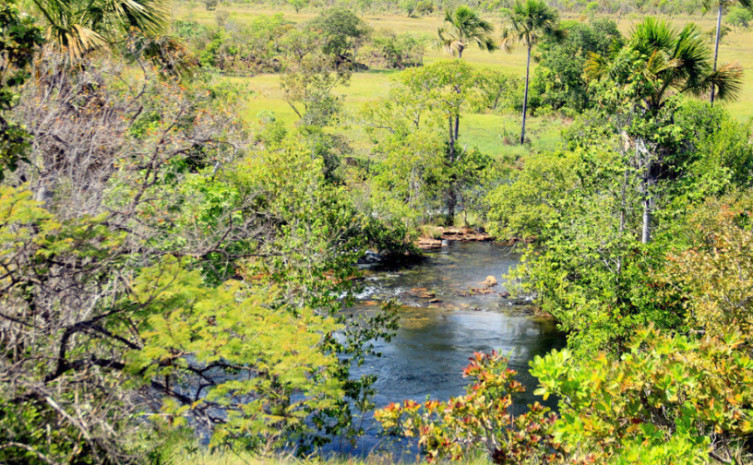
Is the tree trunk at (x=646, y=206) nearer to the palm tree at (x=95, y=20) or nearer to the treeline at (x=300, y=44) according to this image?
the palm tree at (x=95, y=20)

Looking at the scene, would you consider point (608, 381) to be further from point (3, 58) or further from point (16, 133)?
point (3, 58)

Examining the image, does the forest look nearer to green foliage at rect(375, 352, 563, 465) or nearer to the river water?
green foliage at rect(375, 352, 563, 465)

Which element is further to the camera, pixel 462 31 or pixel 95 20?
pixel 462 31

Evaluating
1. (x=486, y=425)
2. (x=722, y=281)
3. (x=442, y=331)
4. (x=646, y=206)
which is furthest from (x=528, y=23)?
(x=486, y=425)

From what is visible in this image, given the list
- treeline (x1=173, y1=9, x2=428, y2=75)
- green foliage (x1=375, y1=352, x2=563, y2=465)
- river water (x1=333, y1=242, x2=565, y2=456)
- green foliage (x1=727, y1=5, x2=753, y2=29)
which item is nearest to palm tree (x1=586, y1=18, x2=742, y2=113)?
river water (x1=333, y1=242, x2=565, y2=456)

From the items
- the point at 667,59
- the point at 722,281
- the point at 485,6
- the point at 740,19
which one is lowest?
the point at 722,281

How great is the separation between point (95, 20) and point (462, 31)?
4178 cm

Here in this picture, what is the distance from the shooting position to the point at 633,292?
12.8m

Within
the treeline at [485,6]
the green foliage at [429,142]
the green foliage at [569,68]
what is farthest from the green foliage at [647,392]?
the treeline at [485,6]

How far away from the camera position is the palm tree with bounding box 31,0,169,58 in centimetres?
1163

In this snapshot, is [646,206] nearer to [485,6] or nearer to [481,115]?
[481,115]

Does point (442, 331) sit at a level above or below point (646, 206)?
below

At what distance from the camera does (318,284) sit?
1224cm

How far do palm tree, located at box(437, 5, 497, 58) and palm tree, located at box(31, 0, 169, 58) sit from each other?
39.7 m
